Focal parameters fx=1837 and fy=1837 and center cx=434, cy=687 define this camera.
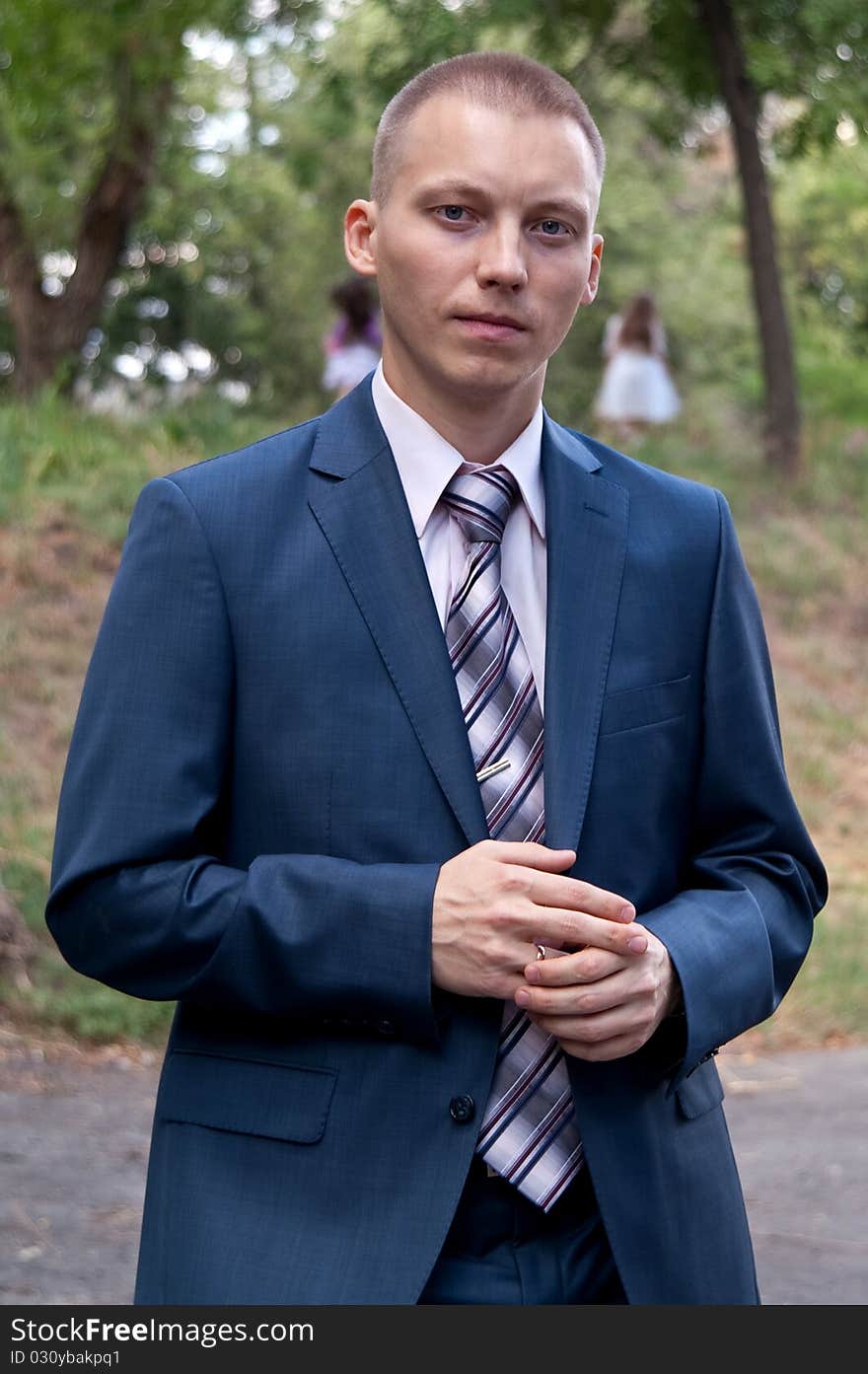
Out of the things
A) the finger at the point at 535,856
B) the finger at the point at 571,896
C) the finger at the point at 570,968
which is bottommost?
the finger at the point at 570,968

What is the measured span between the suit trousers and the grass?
205 inches

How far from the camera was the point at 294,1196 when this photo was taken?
213cm

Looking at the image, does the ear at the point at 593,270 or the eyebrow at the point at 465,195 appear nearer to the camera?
the eyebrow at the point at 465,195

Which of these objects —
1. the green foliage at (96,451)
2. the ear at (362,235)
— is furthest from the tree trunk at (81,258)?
the ear at (362,235)

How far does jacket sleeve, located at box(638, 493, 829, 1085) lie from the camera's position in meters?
2.28

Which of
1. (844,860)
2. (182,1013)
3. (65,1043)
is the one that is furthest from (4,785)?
(182,1013)

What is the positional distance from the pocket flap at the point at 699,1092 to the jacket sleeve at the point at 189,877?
38 cm

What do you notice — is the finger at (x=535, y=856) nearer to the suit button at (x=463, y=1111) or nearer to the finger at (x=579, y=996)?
the finger at (x=579, y=996)

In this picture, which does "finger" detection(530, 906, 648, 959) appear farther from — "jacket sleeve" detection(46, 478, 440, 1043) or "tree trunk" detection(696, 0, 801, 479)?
"tree trunk" detection(696, 0, 801, 479)

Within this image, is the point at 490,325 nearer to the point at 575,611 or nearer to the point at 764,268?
the point at 575,611

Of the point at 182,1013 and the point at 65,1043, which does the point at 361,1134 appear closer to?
the point at 182,1013

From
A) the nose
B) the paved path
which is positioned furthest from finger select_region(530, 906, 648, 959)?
the paved path

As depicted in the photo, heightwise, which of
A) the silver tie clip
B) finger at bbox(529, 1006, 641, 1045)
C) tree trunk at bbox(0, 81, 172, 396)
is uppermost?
the silver tie clip

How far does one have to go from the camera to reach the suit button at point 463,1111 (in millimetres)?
2121
